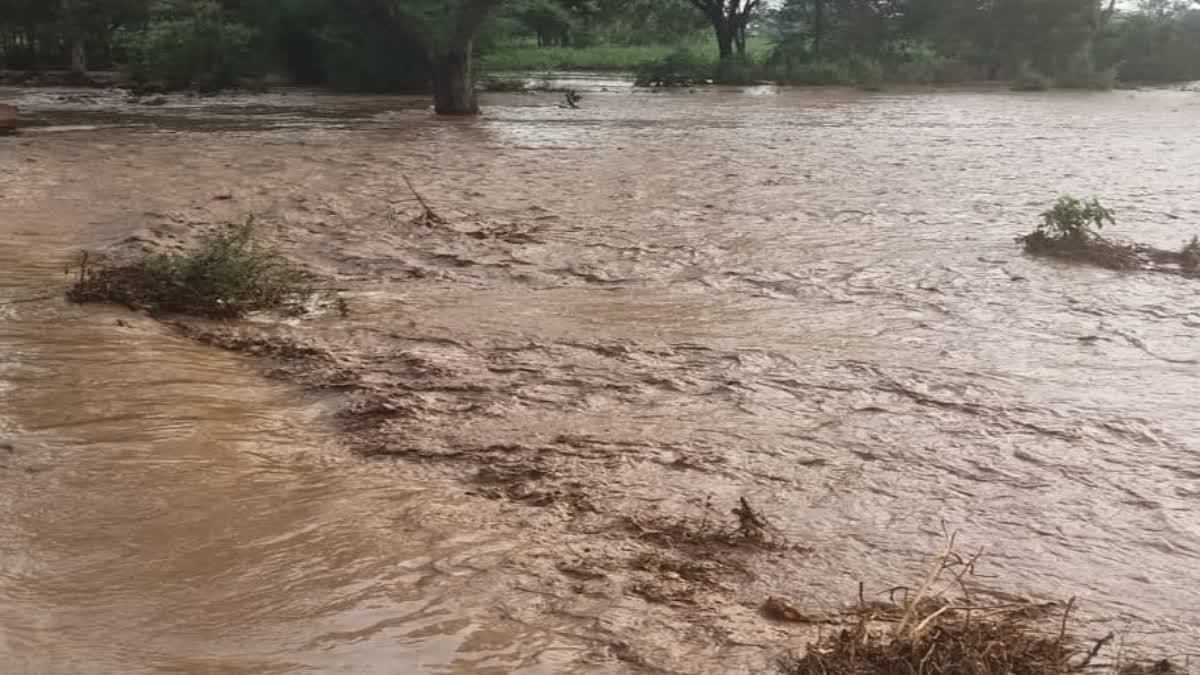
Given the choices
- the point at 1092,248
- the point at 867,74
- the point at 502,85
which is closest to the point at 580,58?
the point at 867,74

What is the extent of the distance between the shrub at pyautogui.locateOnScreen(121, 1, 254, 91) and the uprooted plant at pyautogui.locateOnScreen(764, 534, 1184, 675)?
26.7 metres

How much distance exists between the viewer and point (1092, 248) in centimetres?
984

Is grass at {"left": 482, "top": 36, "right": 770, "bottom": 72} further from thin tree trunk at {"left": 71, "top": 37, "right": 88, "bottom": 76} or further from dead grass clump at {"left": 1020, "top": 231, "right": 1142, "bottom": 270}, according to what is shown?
dead grass clump at {"left": 1020, "top": 231, "right": 1142, "bottom": 270}

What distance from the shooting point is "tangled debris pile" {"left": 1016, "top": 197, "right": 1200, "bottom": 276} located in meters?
9.65

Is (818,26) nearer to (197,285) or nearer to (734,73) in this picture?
(734,73)

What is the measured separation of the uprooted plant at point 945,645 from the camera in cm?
334

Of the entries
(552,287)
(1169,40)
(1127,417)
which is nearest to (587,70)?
(1169,40)

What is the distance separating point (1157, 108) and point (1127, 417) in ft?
78.6

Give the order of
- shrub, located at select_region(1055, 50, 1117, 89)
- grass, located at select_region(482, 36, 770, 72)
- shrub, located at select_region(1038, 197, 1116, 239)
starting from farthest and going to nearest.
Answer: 1. grass, located at select_region(482, 36, 770, 72)
2. shrub, located at select_region(1055, 50, 1117, 89)
3. shrub, located at select_region(1038, 197, 1116, 239)

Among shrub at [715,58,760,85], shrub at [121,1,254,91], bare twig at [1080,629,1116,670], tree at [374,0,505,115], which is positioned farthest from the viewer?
shrub at [715,58,760,85]

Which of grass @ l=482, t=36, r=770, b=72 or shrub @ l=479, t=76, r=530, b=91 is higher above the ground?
grass @ l=482, t=36, r=770, b=72

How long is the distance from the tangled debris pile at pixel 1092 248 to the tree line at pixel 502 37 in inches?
519

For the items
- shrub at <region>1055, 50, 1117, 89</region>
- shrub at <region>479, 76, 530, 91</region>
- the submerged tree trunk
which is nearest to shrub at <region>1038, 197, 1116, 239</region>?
the submerged tree trunk

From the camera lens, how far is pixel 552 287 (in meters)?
8.76
